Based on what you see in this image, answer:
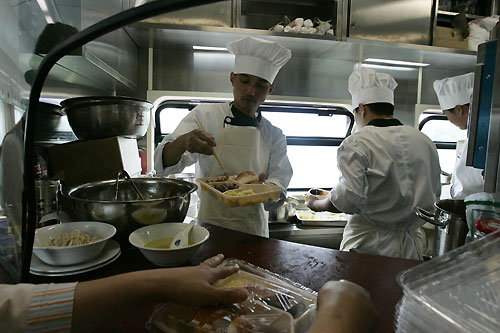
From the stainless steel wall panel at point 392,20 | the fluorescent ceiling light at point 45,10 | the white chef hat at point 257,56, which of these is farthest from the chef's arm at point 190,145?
the stainless steel wall panel at point 392,20

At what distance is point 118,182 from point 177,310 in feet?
2.92

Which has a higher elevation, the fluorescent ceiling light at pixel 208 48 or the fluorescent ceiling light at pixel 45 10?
the fluorescent ceiling light at pixel 208 48

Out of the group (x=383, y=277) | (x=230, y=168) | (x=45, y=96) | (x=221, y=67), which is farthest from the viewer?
(x=221, y=67)

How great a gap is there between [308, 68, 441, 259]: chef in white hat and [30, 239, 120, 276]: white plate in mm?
1427

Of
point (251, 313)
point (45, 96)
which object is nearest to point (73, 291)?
point (251, 313)

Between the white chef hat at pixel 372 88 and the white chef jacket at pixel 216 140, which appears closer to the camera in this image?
the white chef jacket at pixel 216 140

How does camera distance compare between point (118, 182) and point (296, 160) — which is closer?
point (118, 182)

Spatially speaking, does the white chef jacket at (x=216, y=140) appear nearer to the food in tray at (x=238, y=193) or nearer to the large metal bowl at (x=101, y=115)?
the large metal bowl at (x=101, y=115)

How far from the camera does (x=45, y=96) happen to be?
6.11 ft

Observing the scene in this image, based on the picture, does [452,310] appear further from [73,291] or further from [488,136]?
[488,136]

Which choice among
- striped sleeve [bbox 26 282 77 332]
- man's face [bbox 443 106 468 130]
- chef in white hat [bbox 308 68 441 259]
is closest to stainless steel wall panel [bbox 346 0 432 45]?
man's face [bbox 443 106 468 130]

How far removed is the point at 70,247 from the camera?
0.90 metres

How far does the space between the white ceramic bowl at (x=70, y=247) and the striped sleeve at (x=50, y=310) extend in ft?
1.11

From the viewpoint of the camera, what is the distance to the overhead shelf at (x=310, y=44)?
235 centimetres
